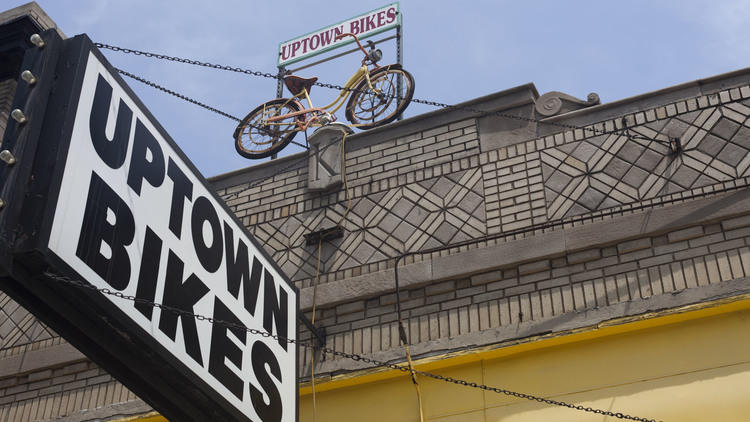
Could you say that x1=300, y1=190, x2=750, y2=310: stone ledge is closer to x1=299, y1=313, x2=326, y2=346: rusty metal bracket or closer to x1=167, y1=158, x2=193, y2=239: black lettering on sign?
x1=299, y1=313, x2=326, y2=346: rusty metal bracket

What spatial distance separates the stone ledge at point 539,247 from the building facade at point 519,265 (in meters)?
0.02

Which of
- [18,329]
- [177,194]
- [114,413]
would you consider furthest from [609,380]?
[18,329]

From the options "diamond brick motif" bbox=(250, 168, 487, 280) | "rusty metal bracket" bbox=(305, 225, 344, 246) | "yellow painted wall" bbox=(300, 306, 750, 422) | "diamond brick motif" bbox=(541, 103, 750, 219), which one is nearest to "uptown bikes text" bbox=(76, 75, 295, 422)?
"yellow painted wall" bbox=(300, 306, 750, 422)

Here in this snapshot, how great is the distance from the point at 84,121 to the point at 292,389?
2844 millimetres

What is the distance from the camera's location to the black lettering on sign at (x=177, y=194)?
20.8 feet

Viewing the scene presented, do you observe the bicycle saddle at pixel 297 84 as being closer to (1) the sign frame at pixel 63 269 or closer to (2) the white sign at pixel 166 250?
(2) the white sign at pixel 166 250

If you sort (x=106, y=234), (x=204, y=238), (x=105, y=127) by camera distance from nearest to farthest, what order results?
(x=106, y=234) → (x=105, y=127) → (x=204, y=238)

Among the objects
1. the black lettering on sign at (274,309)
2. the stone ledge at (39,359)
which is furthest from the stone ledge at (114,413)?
the black lettering on sign at (274,309)

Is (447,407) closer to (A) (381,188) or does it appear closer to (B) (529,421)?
(B) (529,421)

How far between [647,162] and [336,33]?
9.33 meters

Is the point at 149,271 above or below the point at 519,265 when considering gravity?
below

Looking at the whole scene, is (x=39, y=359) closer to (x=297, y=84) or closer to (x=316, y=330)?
(x=316, y=330)

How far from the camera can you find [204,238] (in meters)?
6.72

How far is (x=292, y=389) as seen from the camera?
296 inches
